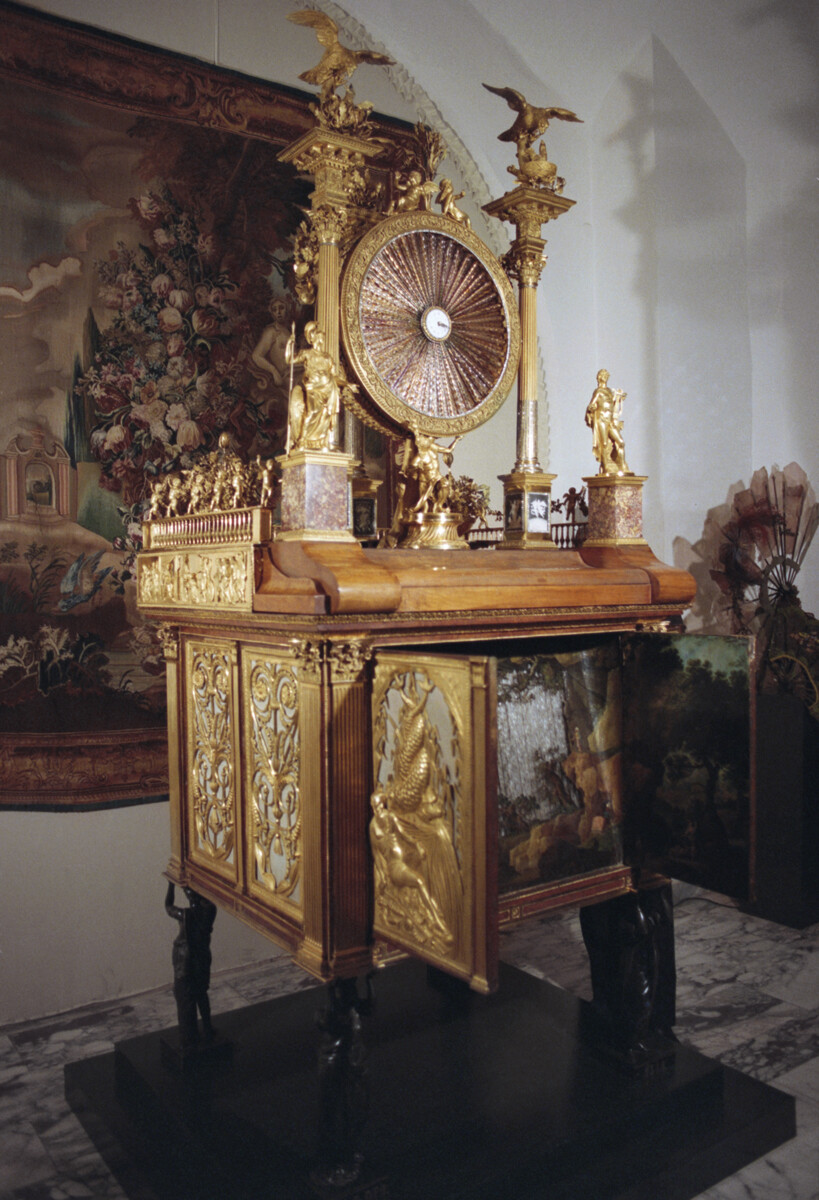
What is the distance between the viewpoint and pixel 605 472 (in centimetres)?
344

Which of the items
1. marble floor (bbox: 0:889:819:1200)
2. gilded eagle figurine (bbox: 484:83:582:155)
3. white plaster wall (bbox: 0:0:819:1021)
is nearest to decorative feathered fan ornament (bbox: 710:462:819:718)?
white plaster wall (bbox: 0:0:819:1021)

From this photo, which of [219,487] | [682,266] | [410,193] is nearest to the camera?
[219,487]

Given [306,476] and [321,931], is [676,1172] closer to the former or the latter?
[321,931]

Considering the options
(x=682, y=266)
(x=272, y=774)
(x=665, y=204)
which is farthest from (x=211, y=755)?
(x=665, y=204)

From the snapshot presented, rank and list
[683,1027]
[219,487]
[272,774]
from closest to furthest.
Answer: [272,774], [219,487], [683,1027]

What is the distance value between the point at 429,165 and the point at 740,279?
282 centimetres

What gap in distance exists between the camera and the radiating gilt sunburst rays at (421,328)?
3115 mm

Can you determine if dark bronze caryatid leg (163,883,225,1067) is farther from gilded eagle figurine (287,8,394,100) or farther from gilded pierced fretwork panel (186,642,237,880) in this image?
gilded eagle figurine (287,8,394,100)

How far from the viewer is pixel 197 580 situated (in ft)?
10.0

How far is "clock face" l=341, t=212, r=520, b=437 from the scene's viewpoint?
10.1 ft

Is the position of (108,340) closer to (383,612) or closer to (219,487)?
(219,487)

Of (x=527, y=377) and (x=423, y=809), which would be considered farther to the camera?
(x=527, y=377)

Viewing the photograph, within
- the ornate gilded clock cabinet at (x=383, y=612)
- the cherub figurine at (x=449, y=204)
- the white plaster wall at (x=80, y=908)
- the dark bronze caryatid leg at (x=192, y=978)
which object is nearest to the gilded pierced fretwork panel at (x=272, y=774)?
the ornate gilded clock cabinet at (x=383, y=612)

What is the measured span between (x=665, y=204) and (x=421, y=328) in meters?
2.74
